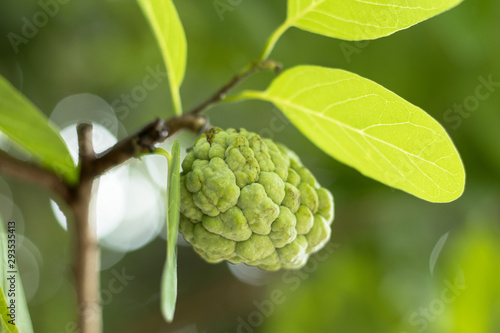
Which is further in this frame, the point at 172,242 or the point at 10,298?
the point at 10,298

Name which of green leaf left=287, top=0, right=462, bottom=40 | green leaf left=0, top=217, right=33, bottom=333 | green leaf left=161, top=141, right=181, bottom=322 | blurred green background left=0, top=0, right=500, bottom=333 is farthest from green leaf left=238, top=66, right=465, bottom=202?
blurred green background left=0, top=0, right=500, bottom=333

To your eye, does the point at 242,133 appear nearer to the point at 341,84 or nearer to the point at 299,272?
the point at 341,84

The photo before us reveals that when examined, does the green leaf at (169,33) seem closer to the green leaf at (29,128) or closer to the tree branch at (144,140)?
the tree branch at (144,140)

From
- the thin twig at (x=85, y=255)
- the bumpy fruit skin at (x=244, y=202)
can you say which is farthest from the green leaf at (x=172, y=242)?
the thin twig at (x=85, y=255)

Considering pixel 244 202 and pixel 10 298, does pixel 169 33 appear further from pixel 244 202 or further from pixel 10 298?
pixel 10 298

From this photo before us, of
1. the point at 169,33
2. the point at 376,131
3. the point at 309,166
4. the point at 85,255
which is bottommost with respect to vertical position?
the point at 309,166

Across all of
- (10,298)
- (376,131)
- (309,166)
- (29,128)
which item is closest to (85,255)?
(10,298)

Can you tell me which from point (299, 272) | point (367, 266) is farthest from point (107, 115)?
point (367, 266)

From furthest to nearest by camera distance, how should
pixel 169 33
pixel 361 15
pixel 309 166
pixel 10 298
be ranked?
pixel 309 166 → pixel 10 298 → pixel 169 33 → pixel 361 15
